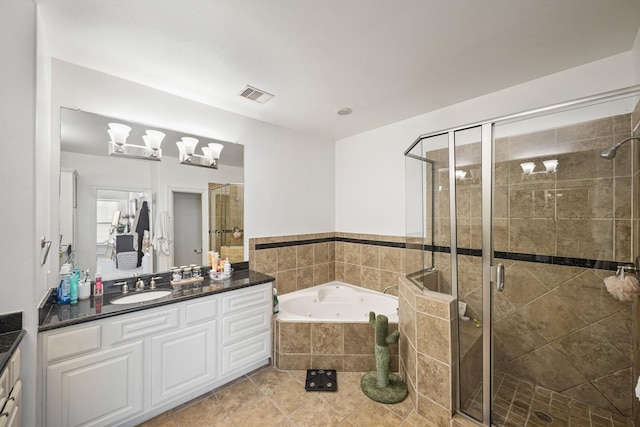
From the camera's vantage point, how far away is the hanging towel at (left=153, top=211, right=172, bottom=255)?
231cm

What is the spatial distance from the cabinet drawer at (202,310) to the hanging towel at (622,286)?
110 inches

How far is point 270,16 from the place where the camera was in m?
1.45

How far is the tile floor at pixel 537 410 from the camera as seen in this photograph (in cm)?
172

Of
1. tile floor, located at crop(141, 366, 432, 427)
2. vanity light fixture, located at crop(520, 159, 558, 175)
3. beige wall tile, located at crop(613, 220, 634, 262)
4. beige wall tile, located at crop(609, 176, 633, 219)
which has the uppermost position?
vanity light fixture, located at crop(520, 159, 558, 175)

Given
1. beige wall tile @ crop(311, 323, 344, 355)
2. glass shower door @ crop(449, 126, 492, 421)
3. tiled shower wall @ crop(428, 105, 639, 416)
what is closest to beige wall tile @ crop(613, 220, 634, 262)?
tiled shower wall @ crop(428, 105, 639, 416)

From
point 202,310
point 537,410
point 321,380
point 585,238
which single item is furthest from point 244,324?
point 585,238

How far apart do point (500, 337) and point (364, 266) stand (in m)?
1.63

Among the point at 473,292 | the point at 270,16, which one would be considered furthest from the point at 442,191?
the point at 270,16

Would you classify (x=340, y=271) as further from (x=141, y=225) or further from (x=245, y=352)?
(x=141, y=225)

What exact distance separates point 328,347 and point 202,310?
116 centimetres

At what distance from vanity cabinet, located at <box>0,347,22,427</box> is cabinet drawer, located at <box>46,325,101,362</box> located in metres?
0.18

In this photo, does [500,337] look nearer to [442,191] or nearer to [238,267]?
[442,191]

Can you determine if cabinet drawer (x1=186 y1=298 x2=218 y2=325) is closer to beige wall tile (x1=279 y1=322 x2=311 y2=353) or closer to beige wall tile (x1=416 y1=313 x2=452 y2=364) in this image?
beige wall tile (x1=279 y1=322 x2=311 y2=353)

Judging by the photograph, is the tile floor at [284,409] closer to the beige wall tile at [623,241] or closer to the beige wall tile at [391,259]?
the beige wall tile at [391,259]
